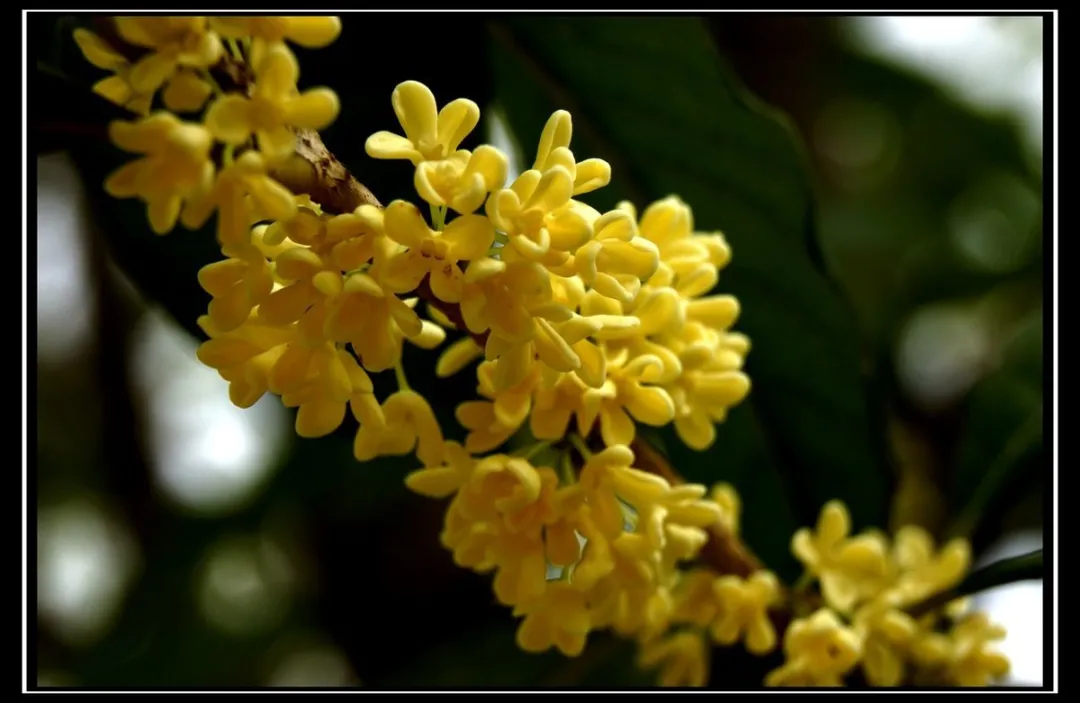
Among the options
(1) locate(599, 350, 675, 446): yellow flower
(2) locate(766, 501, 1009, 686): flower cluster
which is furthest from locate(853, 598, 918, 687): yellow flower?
(1) locate(599, 350, 675, 446): yellow flower

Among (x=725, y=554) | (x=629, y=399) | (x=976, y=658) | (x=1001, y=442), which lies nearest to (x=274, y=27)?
(x=629, y=399)

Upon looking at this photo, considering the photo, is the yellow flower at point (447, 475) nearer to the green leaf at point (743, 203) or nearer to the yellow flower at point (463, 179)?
the yellow flower at point (463, 179)

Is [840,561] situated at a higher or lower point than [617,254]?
lower

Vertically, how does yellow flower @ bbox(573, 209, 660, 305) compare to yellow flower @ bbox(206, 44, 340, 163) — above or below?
below

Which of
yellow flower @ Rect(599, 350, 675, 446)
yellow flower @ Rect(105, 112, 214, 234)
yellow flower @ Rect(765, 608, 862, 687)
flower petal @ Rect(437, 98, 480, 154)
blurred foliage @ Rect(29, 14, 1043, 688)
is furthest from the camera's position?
blurred foliage @ Rect(29, 14, 1043, 688)

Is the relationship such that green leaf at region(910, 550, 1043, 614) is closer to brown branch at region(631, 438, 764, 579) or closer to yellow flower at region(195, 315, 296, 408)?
brown branch at region(631, 438, 764, 579)

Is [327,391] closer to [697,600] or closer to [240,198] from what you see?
[240,198]

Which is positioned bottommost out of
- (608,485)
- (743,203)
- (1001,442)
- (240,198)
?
(608,485)
